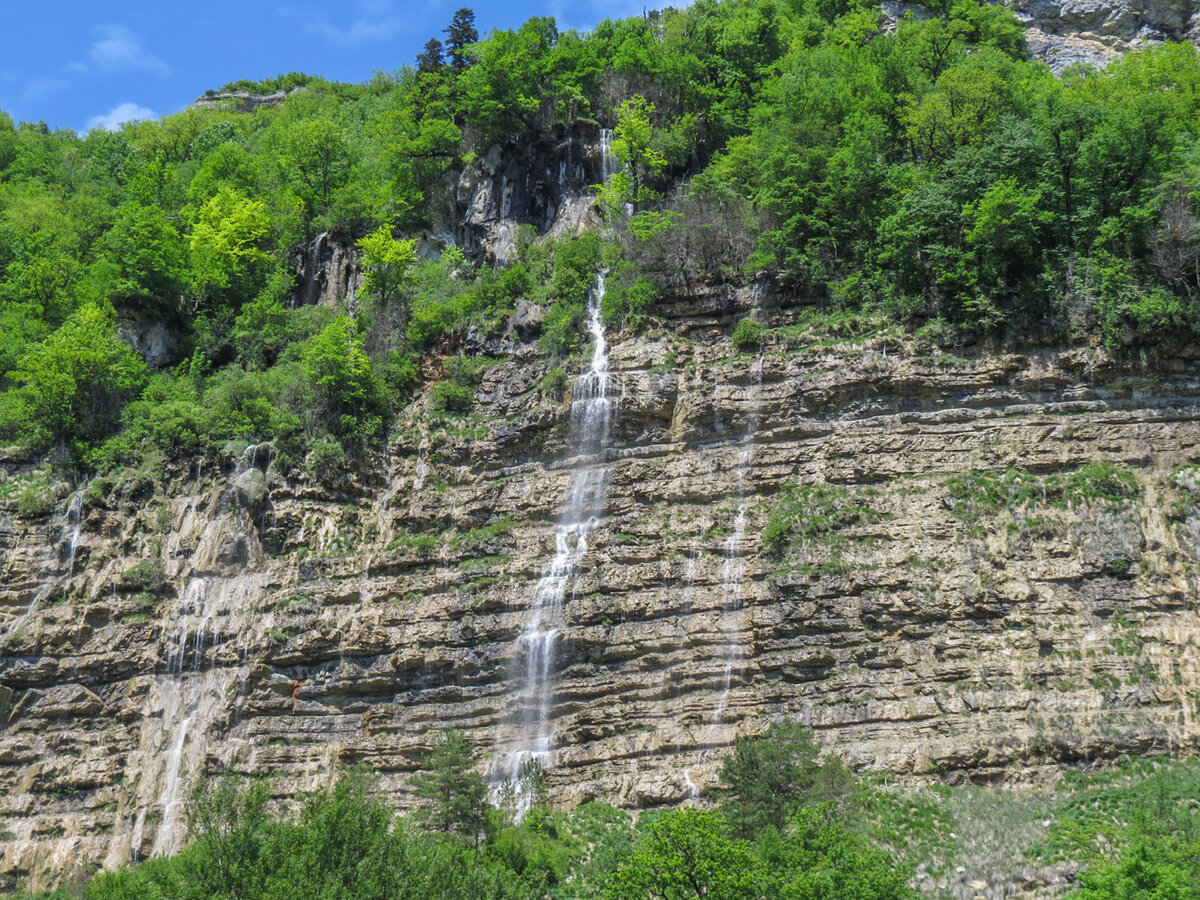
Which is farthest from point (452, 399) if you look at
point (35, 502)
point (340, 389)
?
point (35, 502)

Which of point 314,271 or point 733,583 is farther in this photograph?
point 314,271

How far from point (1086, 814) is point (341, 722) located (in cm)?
1986

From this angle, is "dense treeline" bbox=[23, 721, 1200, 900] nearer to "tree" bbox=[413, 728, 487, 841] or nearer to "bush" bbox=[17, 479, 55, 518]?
"tree" bbox=[413, 728, 487, 841]

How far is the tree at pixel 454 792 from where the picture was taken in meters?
25.6

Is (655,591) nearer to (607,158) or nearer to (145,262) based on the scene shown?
(607,158)

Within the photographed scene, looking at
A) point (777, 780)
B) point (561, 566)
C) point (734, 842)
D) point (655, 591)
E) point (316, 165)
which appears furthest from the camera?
point (316, 165)

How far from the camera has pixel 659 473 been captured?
32562mm

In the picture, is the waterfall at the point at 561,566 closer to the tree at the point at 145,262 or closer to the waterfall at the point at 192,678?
the waterfall at the point at 192,678

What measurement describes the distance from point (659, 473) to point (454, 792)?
1137 cm

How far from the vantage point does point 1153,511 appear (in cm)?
2759

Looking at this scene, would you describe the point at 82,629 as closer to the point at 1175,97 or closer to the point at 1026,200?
the point at 1026,200

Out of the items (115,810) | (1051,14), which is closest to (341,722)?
(115,810)

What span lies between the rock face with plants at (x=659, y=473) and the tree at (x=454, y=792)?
205 centimetres

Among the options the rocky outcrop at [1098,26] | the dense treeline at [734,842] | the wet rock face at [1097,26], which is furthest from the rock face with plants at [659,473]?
the rocky outcrop at [1098,26]
